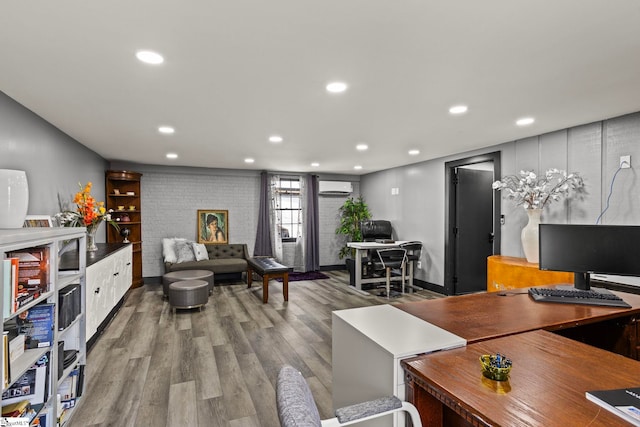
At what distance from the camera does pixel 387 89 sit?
256cm

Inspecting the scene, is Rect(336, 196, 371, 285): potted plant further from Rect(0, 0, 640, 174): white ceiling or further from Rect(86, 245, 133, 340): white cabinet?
Rect(86, 245, 133, 340): white cabinet

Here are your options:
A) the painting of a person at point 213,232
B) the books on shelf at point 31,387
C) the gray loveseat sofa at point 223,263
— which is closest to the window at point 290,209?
the gray loveseat sofa at point 223,263

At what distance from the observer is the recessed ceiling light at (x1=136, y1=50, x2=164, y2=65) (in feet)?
6.44

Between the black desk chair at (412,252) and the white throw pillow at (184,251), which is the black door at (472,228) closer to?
the black desk chair at (412,252)

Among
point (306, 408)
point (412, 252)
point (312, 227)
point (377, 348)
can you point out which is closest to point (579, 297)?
point (377, 348)

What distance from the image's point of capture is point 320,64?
6.95ft

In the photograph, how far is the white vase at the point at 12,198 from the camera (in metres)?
1.98

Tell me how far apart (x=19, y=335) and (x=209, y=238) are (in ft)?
17.2

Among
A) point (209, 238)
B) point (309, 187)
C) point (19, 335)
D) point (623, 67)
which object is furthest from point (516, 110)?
point (209, 238)

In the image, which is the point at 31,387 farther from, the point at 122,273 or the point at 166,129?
the point at 122,273

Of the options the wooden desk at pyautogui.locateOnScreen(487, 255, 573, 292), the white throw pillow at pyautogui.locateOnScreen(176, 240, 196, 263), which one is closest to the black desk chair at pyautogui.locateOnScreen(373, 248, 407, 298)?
the wooden desk at pyautogui.locateOnScreen(487, 255, 573, 292)

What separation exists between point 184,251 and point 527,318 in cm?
588

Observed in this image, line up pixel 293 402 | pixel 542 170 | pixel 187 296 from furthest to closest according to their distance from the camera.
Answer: pixel 187 296, pixel 542 170, pixel 293 402

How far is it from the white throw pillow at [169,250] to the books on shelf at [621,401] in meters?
6.19
